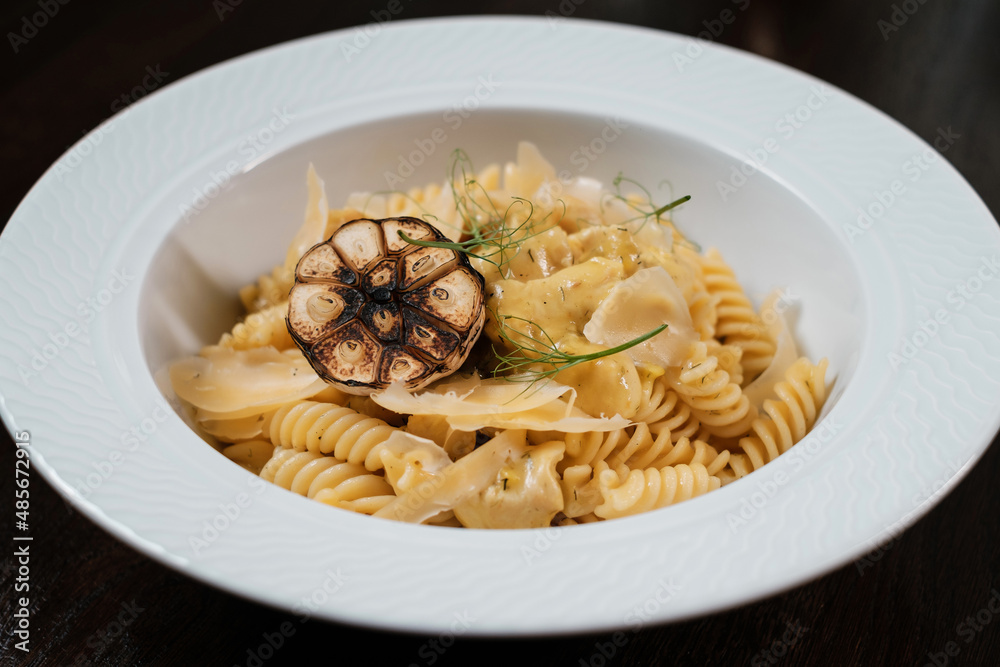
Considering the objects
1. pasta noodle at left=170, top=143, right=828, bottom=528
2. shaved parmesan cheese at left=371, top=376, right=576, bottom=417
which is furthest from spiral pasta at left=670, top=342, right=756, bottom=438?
shaved parmesan cheese at left=371, top=376, right=576, bottom=417

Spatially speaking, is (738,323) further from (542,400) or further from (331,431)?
(331,431)

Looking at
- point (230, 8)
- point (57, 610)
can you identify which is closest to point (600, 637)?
point (57, 610)

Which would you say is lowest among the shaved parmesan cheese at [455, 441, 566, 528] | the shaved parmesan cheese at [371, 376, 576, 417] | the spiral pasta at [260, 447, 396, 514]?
the shaved parmesan cheese at [455, 441, 566, 528]

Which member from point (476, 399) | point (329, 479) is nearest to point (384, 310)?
point (476, 399)

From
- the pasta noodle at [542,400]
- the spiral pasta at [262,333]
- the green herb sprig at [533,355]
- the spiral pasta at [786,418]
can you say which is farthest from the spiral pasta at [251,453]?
the spiral pasta at [786,418]

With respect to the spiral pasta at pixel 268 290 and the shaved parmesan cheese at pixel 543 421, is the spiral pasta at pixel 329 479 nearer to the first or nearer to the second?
the shaved parmesan cheese at pixel 543 421

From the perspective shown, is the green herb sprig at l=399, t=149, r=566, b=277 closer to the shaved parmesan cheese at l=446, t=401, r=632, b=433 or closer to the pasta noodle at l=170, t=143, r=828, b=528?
the pasta noodle at l=170, t=143, r=828, b=528

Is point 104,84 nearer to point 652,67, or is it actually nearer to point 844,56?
point 652,67
